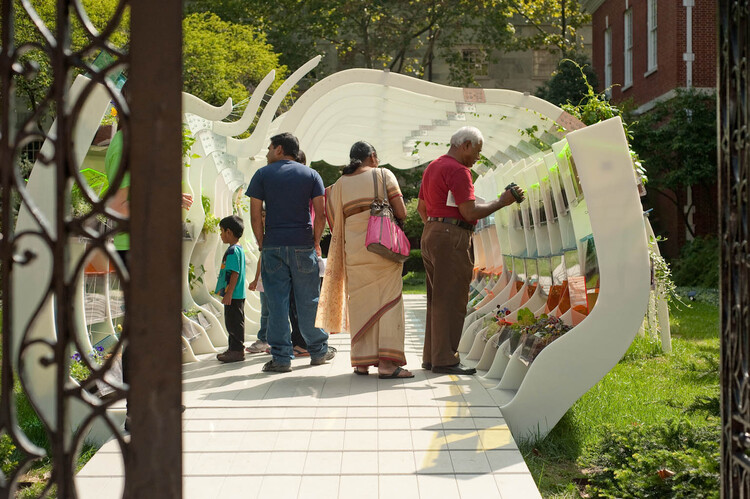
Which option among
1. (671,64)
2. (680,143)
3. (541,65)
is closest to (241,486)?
(680,143)

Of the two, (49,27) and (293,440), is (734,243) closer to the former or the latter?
(293,440)

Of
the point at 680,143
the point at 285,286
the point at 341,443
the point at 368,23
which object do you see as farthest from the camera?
the point at 368,23

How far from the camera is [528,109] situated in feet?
28.5

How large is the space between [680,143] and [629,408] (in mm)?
→ 15965

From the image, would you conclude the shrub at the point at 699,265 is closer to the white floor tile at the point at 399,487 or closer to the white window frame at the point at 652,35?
the white window frame at the point at 652,35

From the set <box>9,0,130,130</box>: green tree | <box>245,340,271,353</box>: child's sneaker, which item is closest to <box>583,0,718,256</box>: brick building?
<box>9,0,130,130</box>: green tree

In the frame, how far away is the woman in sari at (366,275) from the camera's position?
723 cm

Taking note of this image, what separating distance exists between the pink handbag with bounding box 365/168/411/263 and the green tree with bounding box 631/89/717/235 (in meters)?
15.5

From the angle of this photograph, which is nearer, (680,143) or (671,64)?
(680,143)

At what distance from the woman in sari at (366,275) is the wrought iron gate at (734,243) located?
4.35 metres

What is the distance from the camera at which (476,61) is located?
36719 millimetres

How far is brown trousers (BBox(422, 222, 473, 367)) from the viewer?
7379 mm

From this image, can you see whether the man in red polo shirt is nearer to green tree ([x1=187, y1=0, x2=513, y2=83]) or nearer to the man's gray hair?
the man's gray hair

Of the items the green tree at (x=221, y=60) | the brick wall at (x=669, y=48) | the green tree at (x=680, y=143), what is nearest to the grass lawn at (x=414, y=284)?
the green tree at (x=680, y=143)
